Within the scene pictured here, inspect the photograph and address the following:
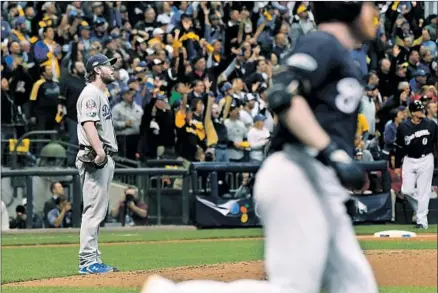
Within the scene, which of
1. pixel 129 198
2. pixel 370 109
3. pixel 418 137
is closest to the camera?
pixel 418 137

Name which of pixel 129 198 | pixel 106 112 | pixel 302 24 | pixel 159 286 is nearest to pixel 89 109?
pixel 106 112

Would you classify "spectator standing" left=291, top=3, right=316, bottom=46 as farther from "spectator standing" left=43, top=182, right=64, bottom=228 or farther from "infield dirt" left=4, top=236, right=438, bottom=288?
"infield dirt" left=4, top=236, right=438, bottom=288

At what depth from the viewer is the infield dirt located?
988 cm

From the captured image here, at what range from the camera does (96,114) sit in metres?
10.4

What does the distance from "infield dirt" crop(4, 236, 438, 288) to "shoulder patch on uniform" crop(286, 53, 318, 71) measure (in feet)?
16.5

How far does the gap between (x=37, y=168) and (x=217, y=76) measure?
495 centimetres

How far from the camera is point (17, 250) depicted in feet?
48.1

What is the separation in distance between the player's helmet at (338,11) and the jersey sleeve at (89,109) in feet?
17.8

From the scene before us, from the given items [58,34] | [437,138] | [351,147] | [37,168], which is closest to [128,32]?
[58,34]

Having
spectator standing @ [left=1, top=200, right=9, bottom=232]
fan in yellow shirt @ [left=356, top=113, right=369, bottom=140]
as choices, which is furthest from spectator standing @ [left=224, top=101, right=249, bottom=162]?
spectator standing @ [left=1, top=200, right=9, bottom=232]

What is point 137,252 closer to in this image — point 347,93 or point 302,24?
point 347,93

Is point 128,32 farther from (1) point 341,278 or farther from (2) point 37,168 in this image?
(1) point 341,278

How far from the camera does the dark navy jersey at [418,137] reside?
58.6 feet

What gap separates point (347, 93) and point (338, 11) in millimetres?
408
